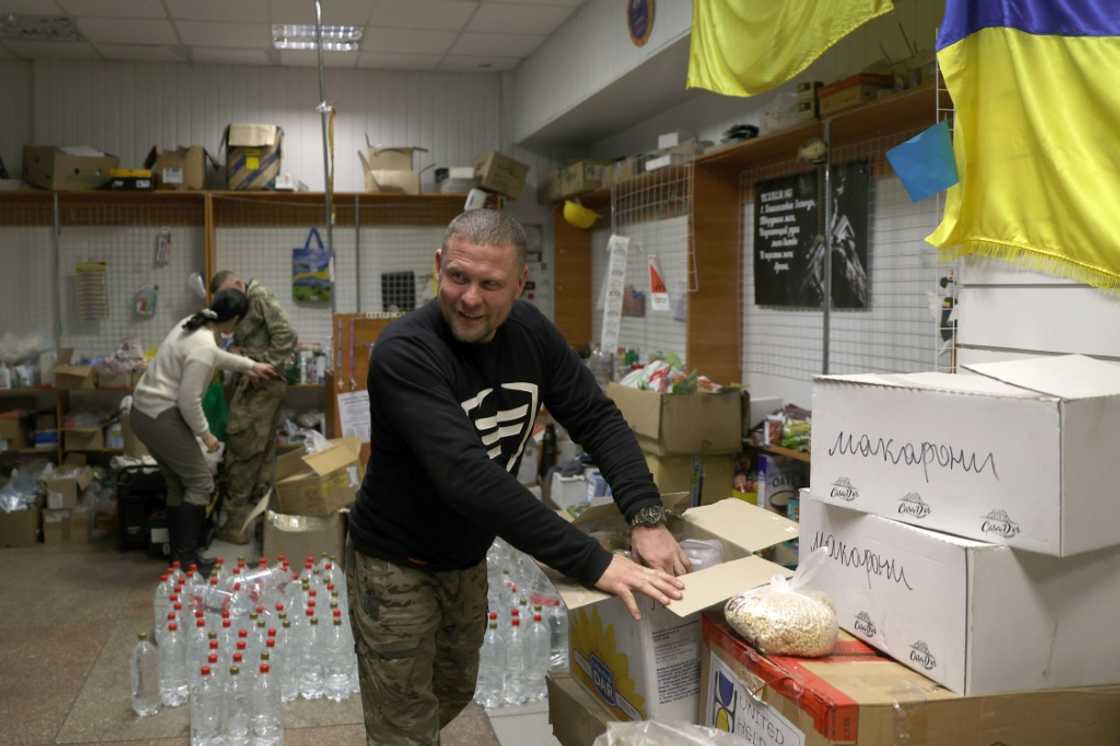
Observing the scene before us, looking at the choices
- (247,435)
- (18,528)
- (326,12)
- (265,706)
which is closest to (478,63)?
(326,12)

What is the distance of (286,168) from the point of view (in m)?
7.23

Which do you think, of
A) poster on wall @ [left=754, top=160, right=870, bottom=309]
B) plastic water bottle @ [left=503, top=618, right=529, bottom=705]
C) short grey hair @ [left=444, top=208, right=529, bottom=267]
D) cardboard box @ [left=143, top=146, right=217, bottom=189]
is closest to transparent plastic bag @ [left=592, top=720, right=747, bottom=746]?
short grey hair @ [left=444, top=208, right=529, bottom=267]

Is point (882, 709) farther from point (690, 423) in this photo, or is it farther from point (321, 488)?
point (321, 488)

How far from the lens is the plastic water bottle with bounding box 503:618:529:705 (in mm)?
3660

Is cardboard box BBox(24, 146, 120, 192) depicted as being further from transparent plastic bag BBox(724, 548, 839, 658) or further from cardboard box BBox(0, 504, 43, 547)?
transparent plastic bag BBox(724, 548, 839, 658)

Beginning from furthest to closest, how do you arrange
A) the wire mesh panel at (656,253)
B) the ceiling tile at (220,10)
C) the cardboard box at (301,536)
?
the ceiling tile at (220,10)
the wire mesh panel at (656,253)
the cardboard box at (301,536)

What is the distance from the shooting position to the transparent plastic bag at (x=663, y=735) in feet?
5.57

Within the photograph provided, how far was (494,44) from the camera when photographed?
6.59 metres

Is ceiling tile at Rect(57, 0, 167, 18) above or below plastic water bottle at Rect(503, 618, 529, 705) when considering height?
above

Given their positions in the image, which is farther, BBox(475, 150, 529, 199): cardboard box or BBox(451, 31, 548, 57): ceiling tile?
BBox(475, 150, 529, 199): cardboard box

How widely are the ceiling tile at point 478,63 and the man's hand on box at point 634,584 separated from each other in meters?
5.87

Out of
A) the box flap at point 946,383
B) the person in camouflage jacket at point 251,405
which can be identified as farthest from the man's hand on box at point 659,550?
→ the person in camouflage jacket at point 251,405

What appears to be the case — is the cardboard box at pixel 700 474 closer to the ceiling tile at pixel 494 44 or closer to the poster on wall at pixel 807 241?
the poster on wall at pixel 807 241

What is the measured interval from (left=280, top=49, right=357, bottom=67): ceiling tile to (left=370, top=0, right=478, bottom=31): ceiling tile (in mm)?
913
